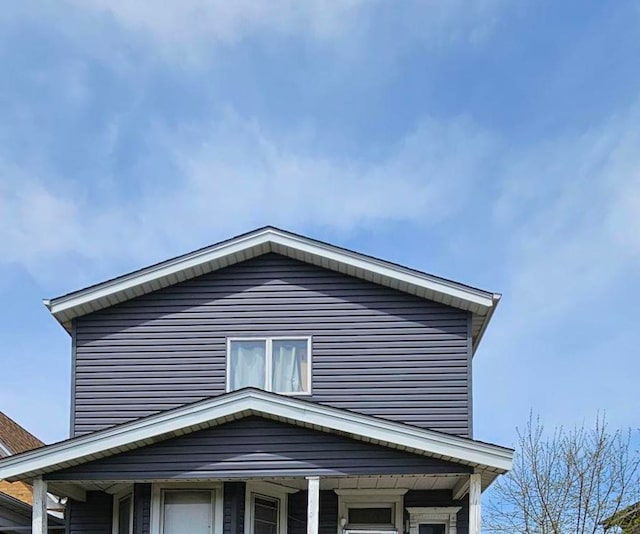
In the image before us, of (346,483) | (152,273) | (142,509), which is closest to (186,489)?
(142,509)

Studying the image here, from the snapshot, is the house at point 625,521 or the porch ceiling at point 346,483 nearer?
the porch ceiling at point 346,483

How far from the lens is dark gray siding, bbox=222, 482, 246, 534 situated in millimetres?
15469

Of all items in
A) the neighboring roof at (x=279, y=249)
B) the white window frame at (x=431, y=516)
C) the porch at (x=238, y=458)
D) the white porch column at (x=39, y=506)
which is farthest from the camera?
the neighboring roof at (x=279, y=249)

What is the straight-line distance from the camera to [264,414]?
14.5 m

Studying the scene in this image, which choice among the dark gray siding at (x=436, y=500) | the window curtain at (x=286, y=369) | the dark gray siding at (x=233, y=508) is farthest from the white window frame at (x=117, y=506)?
the dark gray siding at (x=436, y=500)

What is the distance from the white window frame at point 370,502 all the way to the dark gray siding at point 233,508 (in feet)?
5.77

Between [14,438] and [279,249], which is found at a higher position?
[279,249]

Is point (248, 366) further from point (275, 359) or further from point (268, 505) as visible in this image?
point (268, 505)

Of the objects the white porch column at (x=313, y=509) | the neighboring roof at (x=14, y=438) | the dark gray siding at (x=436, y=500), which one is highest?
the neighboring roof at (x=14, y=438)

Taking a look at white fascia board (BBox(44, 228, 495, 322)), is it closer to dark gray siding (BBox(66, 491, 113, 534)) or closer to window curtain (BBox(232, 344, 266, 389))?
window curtain (BBox(232, 344, 266, 389))

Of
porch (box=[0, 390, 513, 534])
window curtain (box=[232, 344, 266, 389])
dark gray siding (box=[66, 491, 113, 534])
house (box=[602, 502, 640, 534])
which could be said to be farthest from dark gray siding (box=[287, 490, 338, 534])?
house (box=[602, 502, 640, 534])

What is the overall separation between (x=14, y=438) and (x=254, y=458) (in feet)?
37.1

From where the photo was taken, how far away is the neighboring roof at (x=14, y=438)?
889 inches

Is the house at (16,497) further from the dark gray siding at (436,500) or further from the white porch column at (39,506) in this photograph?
the dark gray siding at (436,500)
